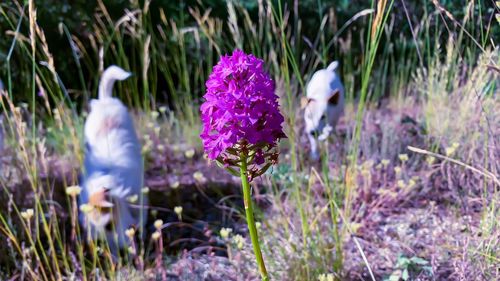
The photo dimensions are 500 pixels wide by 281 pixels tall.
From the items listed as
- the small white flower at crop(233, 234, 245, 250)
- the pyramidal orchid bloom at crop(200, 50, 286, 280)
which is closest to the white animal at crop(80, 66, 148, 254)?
the small white flower at crop(233, 234, 245, 250)

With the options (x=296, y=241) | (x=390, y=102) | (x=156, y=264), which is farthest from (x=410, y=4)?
(x=156, y=264)

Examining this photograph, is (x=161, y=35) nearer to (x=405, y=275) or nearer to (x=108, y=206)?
(x=108, y=206)

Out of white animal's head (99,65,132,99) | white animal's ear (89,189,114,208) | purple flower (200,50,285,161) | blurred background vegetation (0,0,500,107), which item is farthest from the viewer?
blurred background vegetation (0,0,500,107)

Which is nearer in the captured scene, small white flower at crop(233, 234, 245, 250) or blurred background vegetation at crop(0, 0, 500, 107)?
small white flower at crop(233, 234, 245, 250)

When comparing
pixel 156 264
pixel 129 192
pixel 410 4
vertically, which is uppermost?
pixel 410 4

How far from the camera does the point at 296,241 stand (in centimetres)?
193

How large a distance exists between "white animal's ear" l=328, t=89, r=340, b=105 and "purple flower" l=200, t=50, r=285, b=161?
55.8 inches

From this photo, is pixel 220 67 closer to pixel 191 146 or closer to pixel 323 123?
pixel 323 123

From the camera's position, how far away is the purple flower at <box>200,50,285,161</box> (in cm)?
100

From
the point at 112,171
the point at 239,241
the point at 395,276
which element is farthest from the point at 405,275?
the point at 112,171

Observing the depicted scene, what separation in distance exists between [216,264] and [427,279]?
27.3 inches

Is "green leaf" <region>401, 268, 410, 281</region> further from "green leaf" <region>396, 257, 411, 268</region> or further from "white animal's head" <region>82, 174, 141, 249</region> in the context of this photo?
"white animal's head" <region>82, 174, 141, 249</region>

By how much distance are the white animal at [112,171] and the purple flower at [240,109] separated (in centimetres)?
95

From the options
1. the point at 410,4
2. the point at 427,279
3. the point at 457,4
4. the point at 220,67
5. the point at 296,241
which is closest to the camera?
the point at 220,67
